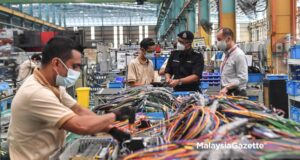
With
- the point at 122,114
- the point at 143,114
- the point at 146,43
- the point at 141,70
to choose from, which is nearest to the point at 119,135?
the point at 122,114

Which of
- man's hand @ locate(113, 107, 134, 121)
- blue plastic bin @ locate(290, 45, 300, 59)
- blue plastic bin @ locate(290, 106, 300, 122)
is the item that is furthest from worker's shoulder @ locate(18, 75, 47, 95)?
blue plastic bin @ locate(290, 106, 300, 122)

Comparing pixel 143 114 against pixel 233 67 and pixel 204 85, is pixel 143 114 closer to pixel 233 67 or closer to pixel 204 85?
pixel 233 67

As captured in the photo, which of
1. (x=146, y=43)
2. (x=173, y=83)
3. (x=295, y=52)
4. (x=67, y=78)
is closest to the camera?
(x=67, y=78)

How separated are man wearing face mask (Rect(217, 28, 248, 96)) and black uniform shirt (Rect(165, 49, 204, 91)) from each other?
0.90 feet

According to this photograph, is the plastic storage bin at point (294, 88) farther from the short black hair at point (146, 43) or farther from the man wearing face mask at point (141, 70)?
the short black hair at point (146, 43)

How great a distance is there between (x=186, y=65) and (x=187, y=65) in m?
0.01

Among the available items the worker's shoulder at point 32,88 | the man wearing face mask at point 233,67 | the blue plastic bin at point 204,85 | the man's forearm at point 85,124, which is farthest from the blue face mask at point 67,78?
the blue plastic bin at point 204,85

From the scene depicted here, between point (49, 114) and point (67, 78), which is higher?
point (67, 78)

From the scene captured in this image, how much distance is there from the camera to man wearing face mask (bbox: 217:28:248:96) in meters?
3.85

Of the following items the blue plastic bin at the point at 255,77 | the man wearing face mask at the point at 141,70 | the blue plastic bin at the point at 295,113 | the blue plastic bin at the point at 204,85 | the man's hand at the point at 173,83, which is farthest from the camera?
the blue plastic bin at the point at 255,77

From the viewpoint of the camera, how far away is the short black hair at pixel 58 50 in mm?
1852

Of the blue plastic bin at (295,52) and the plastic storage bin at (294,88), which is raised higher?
the blue plastic bin at (295,52)

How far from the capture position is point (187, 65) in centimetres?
410

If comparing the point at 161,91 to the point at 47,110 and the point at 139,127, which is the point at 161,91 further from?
the point at 47,110
